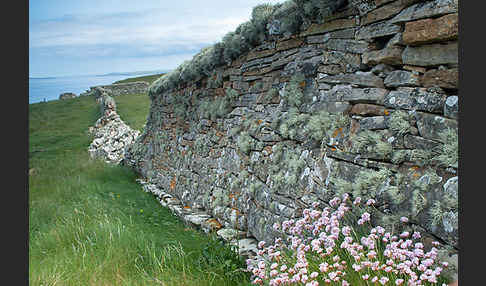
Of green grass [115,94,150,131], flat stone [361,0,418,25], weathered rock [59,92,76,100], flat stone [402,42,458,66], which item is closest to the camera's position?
flat stone [402,42,458,66]

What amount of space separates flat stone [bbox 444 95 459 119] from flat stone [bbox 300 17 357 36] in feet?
4.77

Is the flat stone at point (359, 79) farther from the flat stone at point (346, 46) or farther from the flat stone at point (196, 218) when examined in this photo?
the flat stone at point (196, 218)

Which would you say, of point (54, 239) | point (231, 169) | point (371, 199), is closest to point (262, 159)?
point (231, 169)

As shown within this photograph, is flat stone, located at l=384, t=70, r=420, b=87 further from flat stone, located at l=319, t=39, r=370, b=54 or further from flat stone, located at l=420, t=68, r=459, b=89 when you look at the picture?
flat stone, located at l=319, t=39, r=370, b=54

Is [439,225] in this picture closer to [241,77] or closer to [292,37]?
[292,37]

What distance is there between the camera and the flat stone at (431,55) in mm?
2844

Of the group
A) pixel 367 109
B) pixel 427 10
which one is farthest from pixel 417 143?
pixel 427 10

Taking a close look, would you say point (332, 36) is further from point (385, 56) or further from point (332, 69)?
point (385, 56)

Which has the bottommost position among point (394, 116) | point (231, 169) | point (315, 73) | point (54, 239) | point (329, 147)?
point (54, 239)

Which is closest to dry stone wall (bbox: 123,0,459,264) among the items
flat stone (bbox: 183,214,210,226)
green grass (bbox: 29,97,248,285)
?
flat stone (bbox: 183,214,210,226)

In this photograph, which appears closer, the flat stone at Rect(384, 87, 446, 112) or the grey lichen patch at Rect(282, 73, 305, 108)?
the flat stone at Rect(384, 87, 446, 112)

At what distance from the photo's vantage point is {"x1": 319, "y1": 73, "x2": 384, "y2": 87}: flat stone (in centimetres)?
350

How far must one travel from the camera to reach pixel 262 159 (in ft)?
17.4

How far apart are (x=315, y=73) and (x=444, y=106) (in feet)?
6.12
